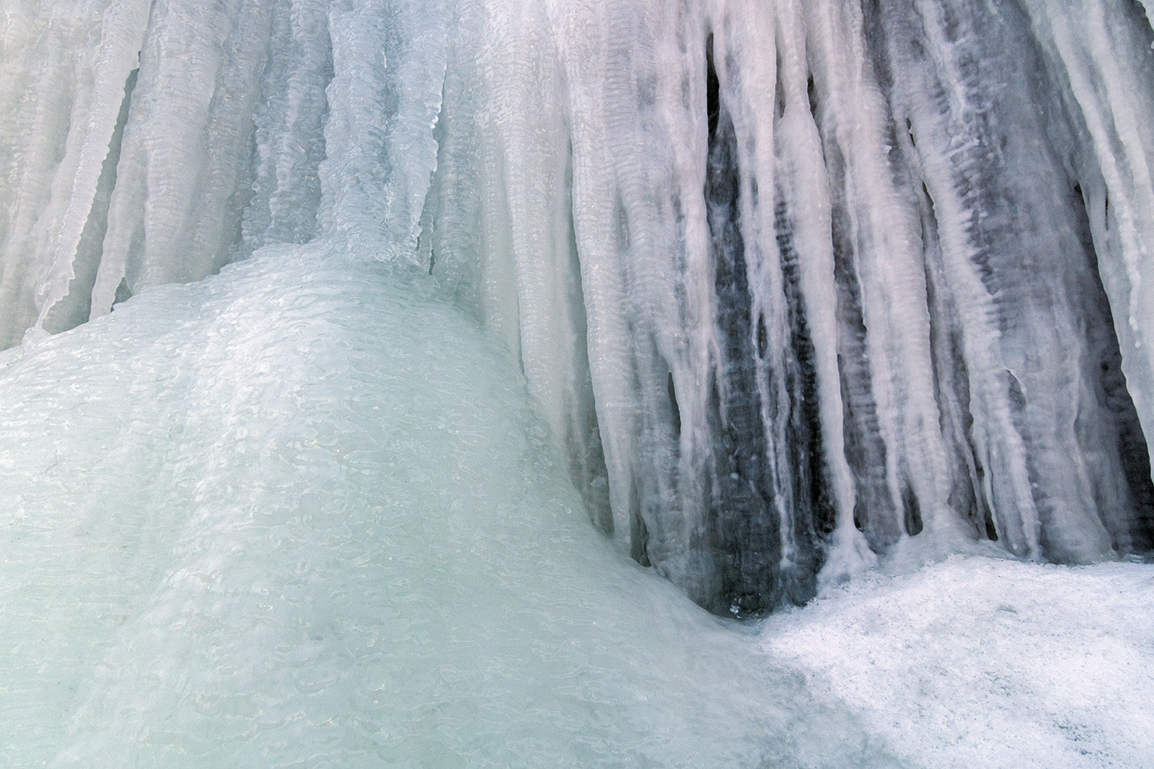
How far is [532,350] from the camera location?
188 cm

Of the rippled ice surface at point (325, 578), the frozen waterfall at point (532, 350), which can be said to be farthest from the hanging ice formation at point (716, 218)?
the rippled ice surface at point (325, 578)

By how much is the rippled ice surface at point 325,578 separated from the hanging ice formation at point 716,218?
0.31m

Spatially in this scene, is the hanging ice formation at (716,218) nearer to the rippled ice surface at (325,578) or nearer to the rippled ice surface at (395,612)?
the rippled ice surface at (395,612)

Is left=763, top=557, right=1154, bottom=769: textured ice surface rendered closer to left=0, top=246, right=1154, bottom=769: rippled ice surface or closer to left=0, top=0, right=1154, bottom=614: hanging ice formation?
left=0, top=246, right=1154, bottom=769: rippled ice surface

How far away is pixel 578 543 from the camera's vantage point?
158 centimetres

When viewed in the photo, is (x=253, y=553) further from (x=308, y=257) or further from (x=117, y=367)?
(x=308, y=257)

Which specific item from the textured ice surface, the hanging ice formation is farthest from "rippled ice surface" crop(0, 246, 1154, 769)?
the hanging ice formation

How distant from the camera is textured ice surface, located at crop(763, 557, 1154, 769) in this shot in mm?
1002

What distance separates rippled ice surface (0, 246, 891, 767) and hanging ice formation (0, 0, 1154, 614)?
0.31 meters

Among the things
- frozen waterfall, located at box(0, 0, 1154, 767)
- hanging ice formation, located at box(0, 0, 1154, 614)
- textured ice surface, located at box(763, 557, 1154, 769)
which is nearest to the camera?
textured ice surface, located at box(763, 557, 1154, 769)

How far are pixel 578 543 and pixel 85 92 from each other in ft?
6.78

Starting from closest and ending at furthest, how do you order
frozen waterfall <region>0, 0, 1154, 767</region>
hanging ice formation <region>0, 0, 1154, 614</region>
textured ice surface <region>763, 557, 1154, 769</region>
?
textured ice surface <region>763, 557, 1154, 769</region> < frozen waterfall <region>0, 0, 1154, 767</region> < hanging ice formation <region>0, 0, 1154, 614</region>

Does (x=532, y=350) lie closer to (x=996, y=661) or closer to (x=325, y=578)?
(x=325, y=578)

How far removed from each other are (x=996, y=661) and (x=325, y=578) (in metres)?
1.09
